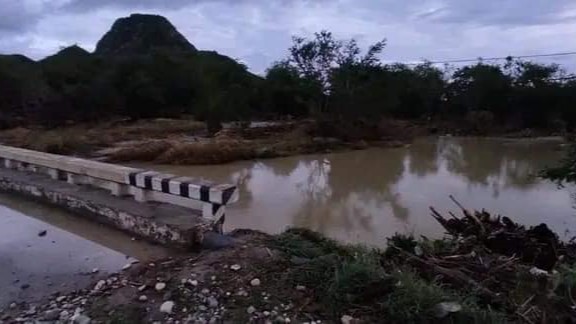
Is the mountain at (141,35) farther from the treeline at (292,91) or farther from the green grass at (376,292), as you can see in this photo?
the green grass at (376,292)

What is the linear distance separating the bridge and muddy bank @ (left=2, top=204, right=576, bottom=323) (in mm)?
655

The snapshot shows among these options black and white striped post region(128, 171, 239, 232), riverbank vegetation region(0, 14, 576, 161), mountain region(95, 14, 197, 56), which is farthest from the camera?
mountain region(95, 14, 197, 56)

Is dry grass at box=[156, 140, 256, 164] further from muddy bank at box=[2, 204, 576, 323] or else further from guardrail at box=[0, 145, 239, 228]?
muddy bank at box=[2, 204, 576, 323]

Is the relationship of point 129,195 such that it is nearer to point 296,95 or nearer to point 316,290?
point 316,290

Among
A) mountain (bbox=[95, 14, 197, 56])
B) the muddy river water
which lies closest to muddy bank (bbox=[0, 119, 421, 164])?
the muddy river water

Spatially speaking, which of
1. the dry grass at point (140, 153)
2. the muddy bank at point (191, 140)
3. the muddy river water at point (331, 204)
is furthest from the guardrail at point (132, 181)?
the muddy bank at point (191, 140)

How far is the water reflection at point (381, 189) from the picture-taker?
6.78m

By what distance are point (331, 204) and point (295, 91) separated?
15642 millimetres

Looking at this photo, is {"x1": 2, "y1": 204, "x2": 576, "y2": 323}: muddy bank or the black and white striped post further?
the black and white striped post

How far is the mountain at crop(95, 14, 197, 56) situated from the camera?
153 feet

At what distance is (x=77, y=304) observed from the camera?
3088mm

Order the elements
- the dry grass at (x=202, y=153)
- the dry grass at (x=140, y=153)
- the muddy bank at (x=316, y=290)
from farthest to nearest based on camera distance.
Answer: the dry grass at (x=140, y=153) < the dry grass at (x=202, y=153) < the muddy bank at (x=316, y=290)

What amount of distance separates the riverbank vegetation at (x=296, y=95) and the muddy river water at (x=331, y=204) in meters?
3.16

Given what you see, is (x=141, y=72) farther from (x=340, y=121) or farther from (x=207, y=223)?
(x=207, y=223)
